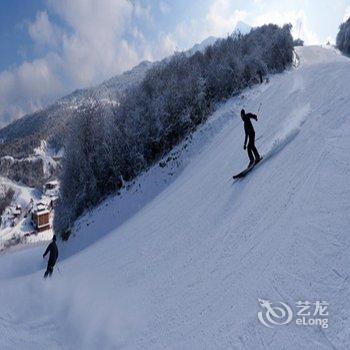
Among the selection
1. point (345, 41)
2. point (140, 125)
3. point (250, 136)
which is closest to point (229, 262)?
point (250, 136)

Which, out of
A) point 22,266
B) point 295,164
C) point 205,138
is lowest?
point 22,266

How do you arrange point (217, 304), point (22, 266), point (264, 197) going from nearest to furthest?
1. point (217, 304)
2. point (264, 197)
3. point (22, 266)

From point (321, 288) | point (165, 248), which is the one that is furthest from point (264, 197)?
point (321, 288)

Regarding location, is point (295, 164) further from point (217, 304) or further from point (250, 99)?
point (250, 99)

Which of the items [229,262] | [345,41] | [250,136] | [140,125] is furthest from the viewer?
[345,41]

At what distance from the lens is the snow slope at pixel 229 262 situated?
7.15 metres

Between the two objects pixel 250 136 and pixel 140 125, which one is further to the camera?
pixel 140 125

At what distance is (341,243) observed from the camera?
7426 millimetres

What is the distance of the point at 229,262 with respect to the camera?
9.59 metres

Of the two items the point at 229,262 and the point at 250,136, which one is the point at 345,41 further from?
the point at 229,262

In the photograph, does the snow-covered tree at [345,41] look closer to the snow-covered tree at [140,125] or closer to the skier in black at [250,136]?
the snow-covered tree at [140,125]

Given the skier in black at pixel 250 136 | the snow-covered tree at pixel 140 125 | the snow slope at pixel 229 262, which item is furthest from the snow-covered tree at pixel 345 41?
the skier in black at pixel 250 136

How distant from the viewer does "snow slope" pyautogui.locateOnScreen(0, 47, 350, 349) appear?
7.15 meters

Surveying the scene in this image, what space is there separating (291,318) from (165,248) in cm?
737
